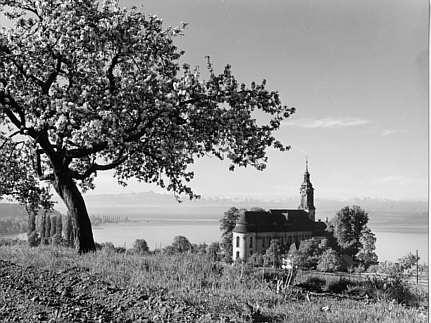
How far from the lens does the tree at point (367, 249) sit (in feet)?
23.8

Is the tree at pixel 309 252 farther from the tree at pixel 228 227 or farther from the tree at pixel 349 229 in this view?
the tree at pixel 228 227

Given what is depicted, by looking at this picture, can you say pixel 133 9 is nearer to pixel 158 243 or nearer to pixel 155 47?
pixel 155 47

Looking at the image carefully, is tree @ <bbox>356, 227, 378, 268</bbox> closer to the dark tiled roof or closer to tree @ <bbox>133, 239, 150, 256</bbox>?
the dark tiled roof

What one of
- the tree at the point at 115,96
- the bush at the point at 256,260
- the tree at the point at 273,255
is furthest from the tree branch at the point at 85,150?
the tree at the point at 273,255

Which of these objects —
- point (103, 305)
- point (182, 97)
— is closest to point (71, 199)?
point (182, 97)

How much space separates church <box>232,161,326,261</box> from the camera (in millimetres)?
6227

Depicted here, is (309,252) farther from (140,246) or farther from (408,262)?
(140,246)

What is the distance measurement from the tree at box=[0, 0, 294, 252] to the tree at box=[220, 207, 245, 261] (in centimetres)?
67

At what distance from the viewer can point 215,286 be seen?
462 cm

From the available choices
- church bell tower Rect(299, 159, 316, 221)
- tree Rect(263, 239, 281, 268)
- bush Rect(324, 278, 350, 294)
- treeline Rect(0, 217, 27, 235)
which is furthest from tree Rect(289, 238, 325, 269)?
treeline Rect(0, 217, 27, 235)

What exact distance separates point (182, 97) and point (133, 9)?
1.29 meters

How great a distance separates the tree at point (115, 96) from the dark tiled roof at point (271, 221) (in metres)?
0.86

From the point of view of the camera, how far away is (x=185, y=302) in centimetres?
398

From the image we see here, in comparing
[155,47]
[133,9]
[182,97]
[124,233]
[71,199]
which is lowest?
[124,233]
